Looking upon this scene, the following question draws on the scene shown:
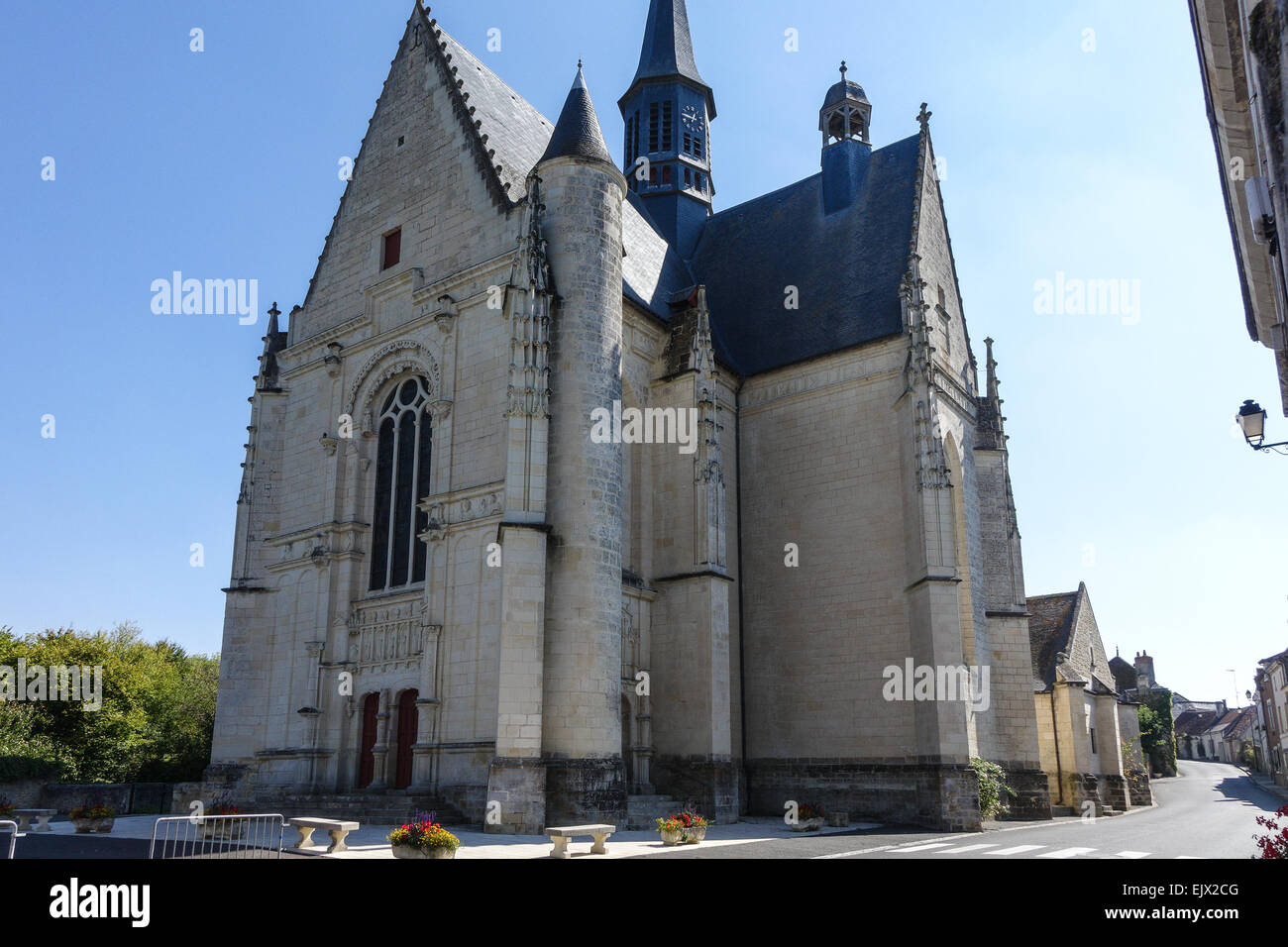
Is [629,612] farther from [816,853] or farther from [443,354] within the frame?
[816,853]

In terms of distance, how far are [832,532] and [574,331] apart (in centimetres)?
813

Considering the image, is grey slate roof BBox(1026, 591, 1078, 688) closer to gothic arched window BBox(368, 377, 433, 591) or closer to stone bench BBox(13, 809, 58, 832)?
gothic arched window BBox(368, 377, 433, 591)

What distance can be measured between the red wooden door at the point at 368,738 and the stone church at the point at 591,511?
6cm

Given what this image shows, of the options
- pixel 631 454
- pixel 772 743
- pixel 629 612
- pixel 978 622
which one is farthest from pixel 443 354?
pixel 978 622

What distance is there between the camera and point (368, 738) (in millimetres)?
21062

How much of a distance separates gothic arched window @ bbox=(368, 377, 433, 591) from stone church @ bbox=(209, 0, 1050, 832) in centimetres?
8

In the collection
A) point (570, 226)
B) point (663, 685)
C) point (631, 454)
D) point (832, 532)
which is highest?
point (570, 226)

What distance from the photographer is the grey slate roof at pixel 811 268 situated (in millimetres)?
25078

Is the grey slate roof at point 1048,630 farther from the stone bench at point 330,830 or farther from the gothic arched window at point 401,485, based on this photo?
the stone bench at point 330,830

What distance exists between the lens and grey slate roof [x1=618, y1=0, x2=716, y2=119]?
35312mm

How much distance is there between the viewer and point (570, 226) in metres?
20.7

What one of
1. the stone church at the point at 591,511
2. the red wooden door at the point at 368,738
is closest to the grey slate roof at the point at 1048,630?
the stone church at the point at 591,511

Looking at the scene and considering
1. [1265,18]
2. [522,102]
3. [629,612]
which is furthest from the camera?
[522,102]

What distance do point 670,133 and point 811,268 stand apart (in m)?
10.4
